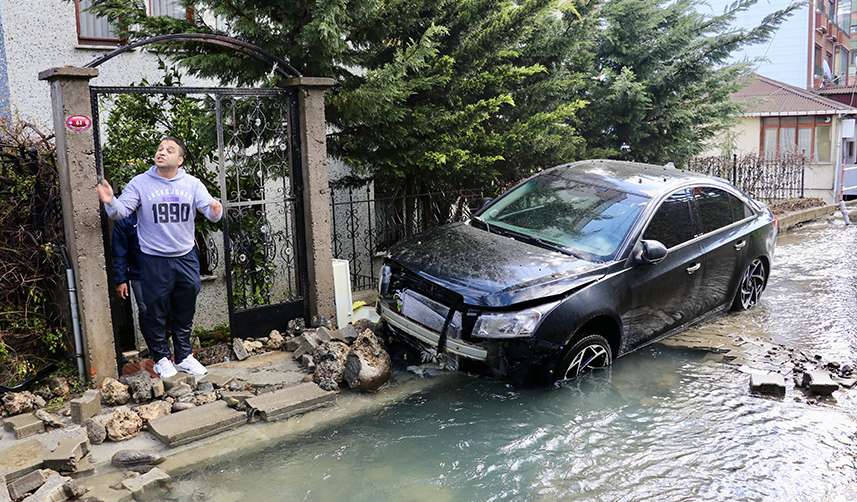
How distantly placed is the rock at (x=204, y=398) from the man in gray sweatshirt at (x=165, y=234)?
0.44m

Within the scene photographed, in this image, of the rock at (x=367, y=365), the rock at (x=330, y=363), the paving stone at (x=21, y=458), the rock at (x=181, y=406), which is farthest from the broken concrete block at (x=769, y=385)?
the paving stone at (x=21, y=458)

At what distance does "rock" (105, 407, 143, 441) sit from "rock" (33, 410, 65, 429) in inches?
14.3

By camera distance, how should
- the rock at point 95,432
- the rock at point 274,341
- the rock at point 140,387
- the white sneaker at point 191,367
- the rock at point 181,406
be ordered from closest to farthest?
the rock at point 95,432, the rock at point 181,406, the rock at point 140,387, the white sneaker at point 191,367, the rock at point 274,341

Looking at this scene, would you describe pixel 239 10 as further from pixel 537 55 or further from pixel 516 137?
pixel 537 55

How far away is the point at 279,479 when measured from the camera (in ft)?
13.7

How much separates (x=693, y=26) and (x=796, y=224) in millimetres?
7003

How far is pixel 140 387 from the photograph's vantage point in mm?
5203

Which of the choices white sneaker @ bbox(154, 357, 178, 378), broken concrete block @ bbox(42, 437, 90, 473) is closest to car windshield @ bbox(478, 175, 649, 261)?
white sneaker @ bbox(154, 357, 178, 378)

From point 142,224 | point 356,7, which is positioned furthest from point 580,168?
point 142,224

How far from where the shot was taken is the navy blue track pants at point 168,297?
548cm

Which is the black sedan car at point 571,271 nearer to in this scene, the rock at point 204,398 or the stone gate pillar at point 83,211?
the rock at point 204,398

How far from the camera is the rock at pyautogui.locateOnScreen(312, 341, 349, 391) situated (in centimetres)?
557

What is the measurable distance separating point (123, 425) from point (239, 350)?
1.58m

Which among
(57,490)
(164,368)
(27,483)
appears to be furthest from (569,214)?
(27,483)
